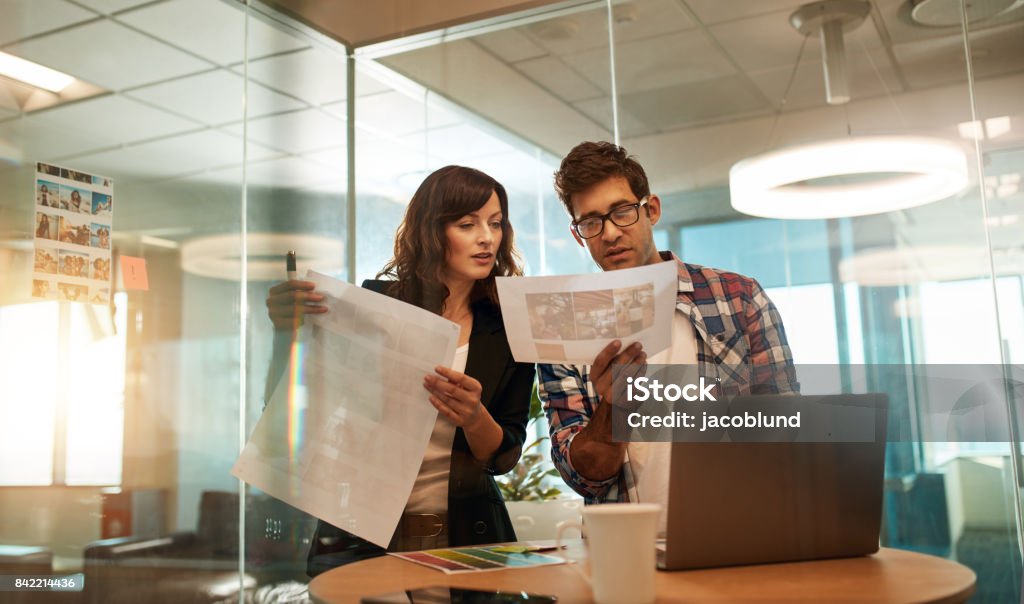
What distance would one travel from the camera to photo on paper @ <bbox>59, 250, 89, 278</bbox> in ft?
7.45

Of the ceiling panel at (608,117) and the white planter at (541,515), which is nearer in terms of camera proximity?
the white planter at (541,515)

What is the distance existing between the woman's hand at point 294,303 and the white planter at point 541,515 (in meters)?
1.45

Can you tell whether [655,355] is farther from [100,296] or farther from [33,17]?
[33,17]

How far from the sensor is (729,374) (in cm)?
150

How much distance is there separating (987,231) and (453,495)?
6.20 feet

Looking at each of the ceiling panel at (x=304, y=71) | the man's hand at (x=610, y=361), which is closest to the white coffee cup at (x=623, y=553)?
the man's hand at (x=610, y=361)

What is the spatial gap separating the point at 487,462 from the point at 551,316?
39 centimetres

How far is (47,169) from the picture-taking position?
2.30 metres

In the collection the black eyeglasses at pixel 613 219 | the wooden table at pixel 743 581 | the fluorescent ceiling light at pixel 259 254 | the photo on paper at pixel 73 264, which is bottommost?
the wooden table at pixel 743 581

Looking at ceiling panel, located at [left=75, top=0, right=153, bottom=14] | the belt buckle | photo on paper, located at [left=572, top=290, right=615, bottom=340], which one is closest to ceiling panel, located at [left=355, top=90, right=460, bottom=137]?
ceiling panel, located at [left=75, top=0, right=153, bottom=14]

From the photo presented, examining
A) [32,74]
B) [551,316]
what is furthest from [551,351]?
[32,74]

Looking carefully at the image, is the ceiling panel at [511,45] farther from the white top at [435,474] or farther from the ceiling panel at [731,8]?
the white top at [435,474]

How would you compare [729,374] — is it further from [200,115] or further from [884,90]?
[200,115]

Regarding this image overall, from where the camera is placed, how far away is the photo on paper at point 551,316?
1179mm
